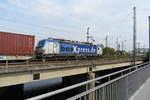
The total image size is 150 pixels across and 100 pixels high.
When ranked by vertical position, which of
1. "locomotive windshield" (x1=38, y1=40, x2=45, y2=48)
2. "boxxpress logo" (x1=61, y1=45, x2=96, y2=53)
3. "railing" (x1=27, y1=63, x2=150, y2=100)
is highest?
"locomotive windshield" (x1=38, y1=40, x2=45, y2=48)

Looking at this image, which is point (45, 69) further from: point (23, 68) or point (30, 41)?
point (30, 41)

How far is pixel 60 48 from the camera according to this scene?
2755 cm

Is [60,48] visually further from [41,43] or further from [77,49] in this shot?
[77,49]

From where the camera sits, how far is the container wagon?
18.9 m

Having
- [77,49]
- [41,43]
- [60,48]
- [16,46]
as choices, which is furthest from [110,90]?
[77,49]

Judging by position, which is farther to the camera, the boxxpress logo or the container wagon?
the boxxpress logo

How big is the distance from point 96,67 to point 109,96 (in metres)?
23.4

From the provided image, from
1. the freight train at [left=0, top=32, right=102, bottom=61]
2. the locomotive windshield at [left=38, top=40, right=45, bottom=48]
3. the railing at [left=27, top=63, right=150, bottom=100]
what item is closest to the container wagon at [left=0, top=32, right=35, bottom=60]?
the freight train at [left=0, top=32, right=102, bottom=61]

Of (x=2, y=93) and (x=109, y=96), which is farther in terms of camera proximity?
(x=2, y=93)

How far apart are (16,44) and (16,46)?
25 cm

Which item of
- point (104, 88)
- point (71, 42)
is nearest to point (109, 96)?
point (104, 88)

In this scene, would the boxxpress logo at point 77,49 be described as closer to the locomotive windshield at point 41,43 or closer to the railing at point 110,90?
the locomotive windshield at point 41,43

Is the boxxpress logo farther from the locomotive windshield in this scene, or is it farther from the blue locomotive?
the locomotive windshield

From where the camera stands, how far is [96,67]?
2744cm
